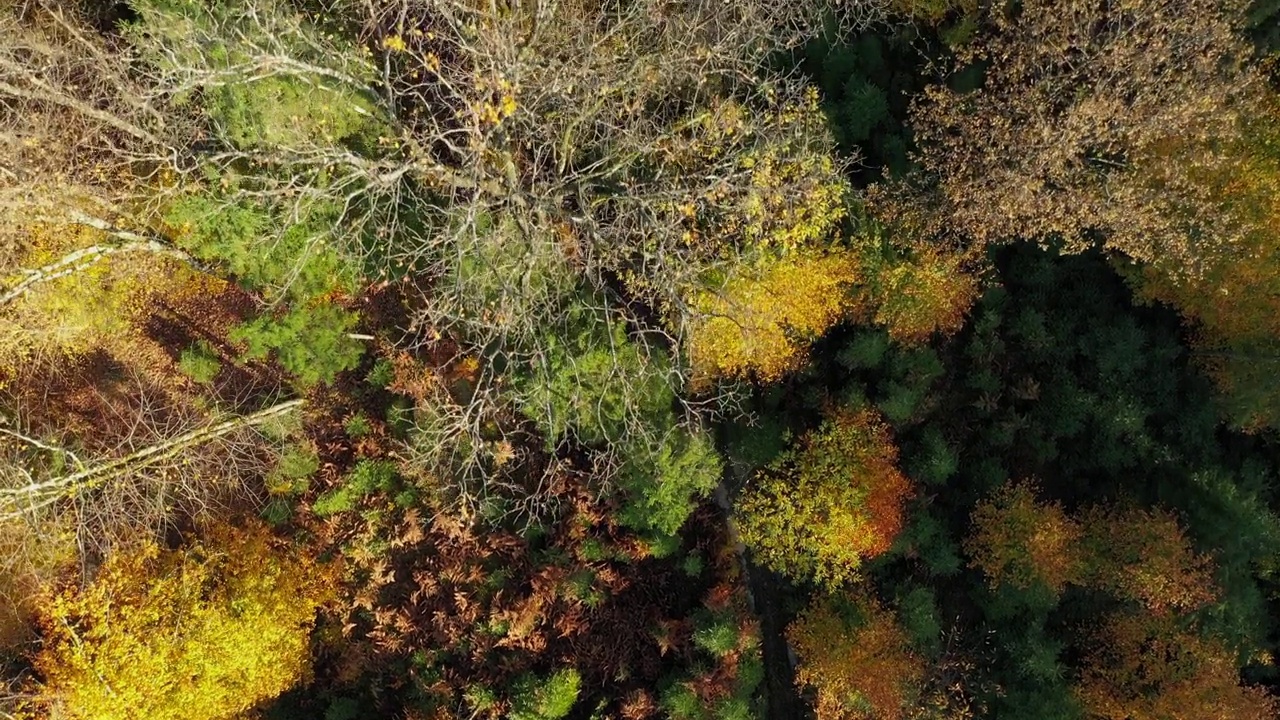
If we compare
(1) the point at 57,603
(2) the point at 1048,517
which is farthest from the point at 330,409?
(2) the point at 1048,517

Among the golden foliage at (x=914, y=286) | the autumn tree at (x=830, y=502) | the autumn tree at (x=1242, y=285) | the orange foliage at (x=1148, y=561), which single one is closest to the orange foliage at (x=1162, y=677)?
the orange foliage at (x=1148, y=561)

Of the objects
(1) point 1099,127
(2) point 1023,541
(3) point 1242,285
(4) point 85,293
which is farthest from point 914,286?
(4) point 85,293

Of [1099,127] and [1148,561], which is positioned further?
[1148,561]

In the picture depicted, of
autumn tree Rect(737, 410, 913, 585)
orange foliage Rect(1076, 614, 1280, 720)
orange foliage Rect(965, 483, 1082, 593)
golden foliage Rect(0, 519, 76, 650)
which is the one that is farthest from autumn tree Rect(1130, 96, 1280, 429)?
golden foliage Rect(0, 519, 76, 650)

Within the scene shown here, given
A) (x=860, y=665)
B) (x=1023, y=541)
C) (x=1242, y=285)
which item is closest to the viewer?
(x=860, y=665)

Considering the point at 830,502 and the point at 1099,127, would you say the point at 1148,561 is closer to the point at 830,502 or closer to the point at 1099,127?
the point at 830,502

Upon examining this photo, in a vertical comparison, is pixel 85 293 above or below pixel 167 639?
above

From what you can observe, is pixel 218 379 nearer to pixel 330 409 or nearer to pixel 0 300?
pixel 330 409
